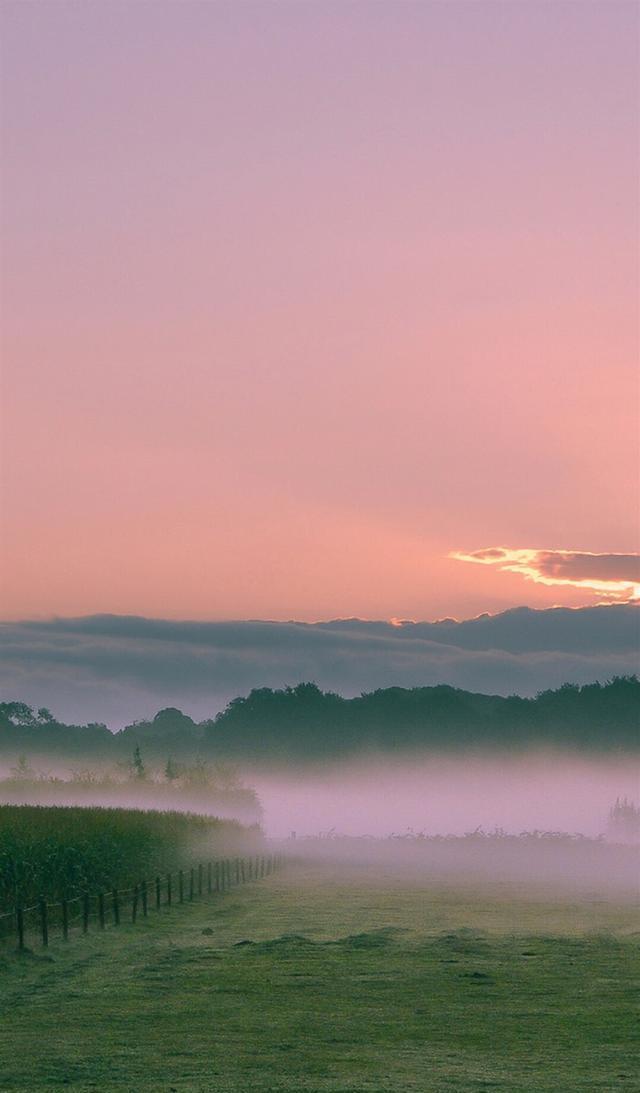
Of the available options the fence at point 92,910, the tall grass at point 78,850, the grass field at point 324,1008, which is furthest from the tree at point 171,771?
the grass field at point 324,1008

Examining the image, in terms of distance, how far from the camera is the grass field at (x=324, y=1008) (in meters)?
21.0

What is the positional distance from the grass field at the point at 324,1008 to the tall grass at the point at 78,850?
4301mm

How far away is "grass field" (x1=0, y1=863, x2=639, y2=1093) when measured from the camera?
21.0 metres

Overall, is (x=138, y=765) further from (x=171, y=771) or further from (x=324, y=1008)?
(x=324, y=1008)

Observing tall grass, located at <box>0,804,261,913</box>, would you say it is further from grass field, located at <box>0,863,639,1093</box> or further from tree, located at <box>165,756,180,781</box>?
tree, located at <box>165,756,180,781</box>

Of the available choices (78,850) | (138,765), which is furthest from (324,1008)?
(138,765)

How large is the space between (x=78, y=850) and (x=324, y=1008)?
26.6 m

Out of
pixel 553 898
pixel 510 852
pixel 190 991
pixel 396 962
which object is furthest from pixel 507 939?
pixel 510 852

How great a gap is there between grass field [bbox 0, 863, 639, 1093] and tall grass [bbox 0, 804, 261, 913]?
4301mm

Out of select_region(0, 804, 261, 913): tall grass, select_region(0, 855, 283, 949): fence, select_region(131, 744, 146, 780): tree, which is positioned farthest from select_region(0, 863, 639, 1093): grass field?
select_region(131, 744, 146, 780): tree

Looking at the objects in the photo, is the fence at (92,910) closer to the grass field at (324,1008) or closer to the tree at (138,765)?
the grass field at (324,1008)

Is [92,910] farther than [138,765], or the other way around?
[138,765]

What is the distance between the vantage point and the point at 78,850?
52.4 meters

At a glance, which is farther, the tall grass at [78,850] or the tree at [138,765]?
the tree at [138,765]
